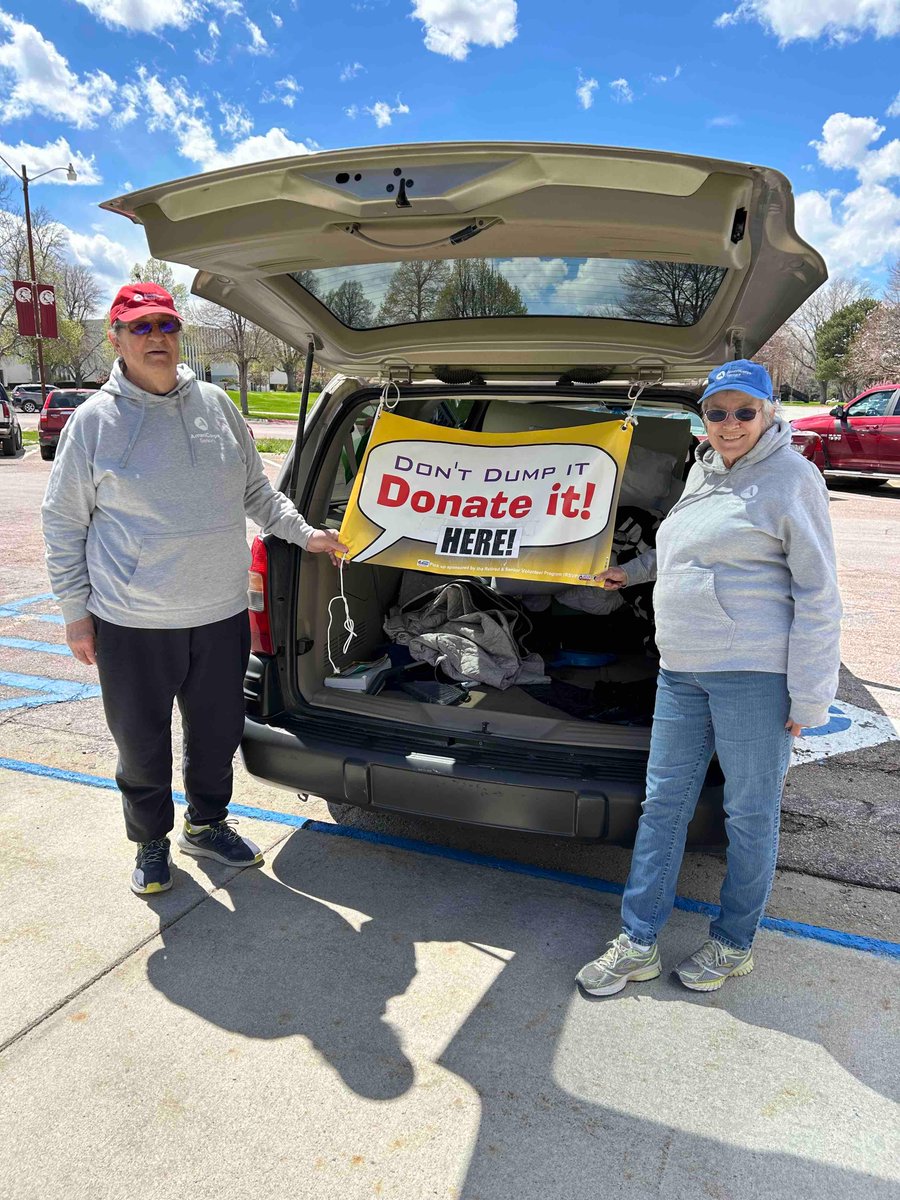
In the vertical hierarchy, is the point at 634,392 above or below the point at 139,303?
below

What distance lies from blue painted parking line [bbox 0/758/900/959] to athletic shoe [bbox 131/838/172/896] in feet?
1.84

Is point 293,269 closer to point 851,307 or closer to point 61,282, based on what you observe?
point 61,282

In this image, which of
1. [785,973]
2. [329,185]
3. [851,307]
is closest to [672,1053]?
[785,973]

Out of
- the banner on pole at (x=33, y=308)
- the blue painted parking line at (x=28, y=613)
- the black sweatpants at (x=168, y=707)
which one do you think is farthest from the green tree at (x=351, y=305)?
the banner on pole at (x=33, y=308)

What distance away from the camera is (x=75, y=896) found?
288 centimetres

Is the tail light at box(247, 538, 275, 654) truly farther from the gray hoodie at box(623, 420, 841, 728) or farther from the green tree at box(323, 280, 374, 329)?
the gray hoodie at box(623, 420, 841, 728)

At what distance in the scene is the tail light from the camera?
3.05 metres

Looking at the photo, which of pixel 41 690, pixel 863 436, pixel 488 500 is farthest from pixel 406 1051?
pixel 863 436

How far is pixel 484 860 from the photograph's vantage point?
316cm

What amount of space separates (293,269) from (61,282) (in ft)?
195

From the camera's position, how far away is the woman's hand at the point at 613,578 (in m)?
2.96

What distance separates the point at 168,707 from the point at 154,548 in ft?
1.87

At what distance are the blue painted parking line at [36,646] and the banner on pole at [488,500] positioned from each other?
10.5ft

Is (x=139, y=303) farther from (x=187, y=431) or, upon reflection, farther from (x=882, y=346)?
(x=882, y=346)
